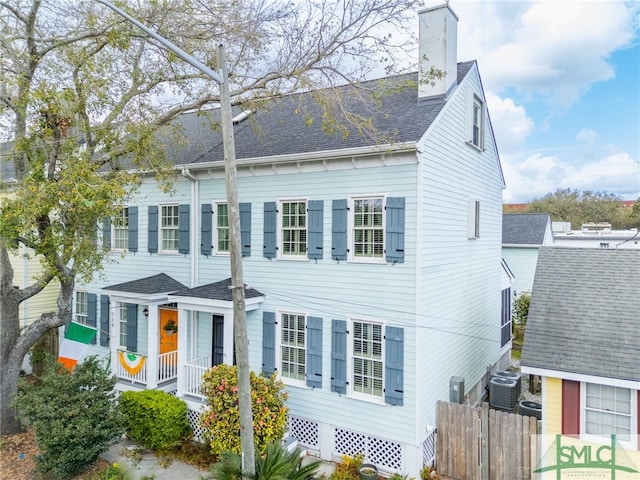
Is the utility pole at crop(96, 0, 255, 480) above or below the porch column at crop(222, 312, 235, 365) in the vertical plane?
above

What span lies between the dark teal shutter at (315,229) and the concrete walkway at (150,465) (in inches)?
187

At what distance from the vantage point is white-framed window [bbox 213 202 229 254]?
11.5 metres

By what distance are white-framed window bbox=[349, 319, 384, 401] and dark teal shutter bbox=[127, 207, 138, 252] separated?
26.6ft

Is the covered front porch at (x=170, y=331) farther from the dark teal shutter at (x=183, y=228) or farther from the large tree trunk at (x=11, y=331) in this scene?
the large tree trunk at (x=11, y=331)

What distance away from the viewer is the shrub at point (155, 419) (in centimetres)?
957

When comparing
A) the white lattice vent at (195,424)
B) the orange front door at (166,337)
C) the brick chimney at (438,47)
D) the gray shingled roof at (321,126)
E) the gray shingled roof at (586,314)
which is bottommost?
the white lattice vent at (195,424)

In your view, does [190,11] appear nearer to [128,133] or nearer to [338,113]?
[128,133]

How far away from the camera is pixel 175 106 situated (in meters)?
10.8

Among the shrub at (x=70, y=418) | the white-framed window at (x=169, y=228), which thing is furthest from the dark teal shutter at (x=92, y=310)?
the shrub at (x=70, y=418)

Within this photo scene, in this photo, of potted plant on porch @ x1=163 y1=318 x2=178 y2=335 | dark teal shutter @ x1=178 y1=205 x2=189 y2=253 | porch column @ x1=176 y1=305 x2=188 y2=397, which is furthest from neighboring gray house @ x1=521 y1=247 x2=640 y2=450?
potted plant on porch @ x1=163 y1=318 x2=178 y2=335

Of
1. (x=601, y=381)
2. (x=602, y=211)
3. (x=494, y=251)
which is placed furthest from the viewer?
(x=602, y=211)

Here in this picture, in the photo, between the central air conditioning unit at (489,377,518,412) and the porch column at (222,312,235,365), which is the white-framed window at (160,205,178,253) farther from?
the central air conditioning unit at (489,377,518,412)

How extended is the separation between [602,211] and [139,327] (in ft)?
192

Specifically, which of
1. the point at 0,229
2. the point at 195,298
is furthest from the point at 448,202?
the point at 0,229
